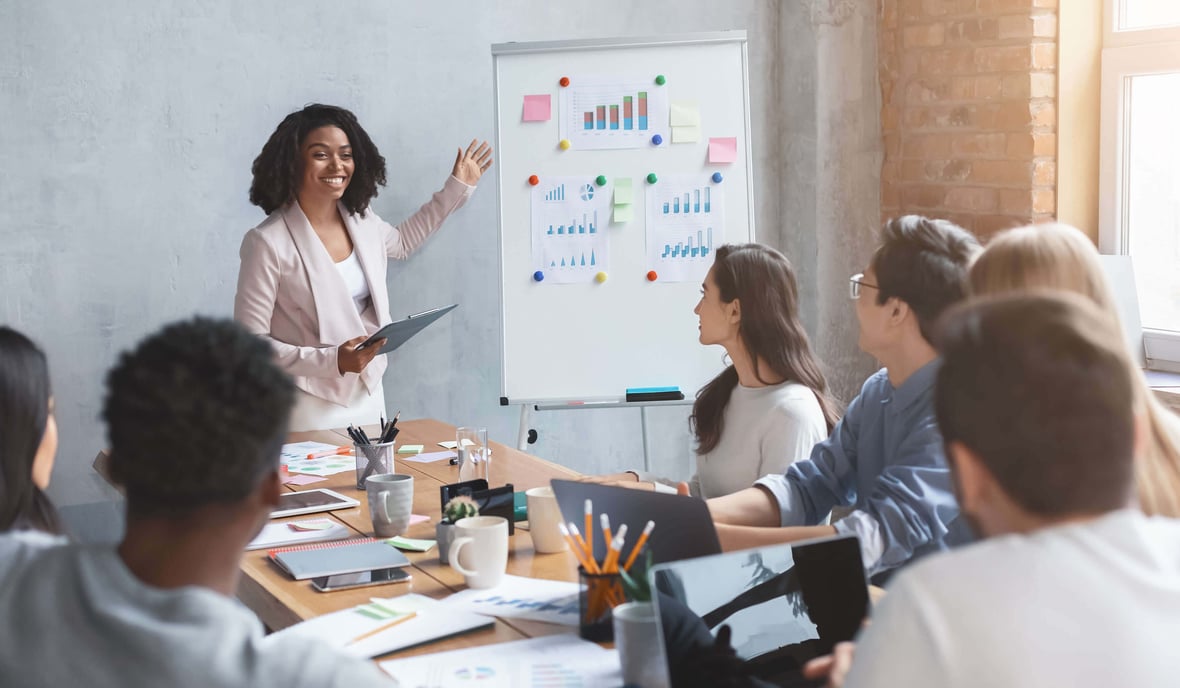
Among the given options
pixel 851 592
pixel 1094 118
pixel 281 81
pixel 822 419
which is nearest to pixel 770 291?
pixel 822 419

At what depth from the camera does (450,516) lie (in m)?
1.83

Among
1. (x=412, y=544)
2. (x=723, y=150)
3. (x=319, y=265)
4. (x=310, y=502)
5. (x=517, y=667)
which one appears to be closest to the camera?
(x=517, y=667)

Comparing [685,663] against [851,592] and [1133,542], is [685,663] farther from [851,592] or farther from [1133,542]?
[1133,542]

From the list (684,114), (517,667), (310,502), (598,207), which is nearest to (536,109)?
(598,207)

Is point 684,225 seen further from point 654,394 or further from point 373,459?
point 373,459

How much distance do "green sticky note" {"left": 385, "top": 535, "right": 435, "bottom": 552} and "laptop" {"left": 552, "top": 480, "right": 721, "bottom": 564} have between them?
1.41ft

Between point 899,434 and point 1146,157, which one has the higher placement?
point 1146,157

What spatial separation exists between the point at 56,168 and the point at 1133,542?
3.19 m

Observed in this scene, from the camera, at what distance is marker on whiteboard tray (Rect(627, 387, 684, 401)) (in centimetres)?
Answer: 344

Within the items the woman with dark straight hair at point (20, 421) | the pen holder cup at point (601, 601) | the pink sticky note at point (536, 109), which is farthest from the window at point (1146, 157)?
the woman with dark straight hair at point (20, 421)

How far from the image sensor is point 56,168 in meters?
3.31

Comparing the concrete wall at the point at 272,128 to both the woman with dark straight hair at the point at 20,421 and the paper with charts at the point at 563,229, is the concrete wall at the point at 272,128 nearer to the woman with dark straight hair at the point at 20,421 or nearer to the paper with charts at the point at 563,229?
the paper with charts at the point at 563,229

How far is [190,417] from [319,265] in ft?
7.93

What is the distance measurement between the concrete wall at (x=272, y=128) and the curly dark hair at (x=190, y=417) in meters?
2.72
